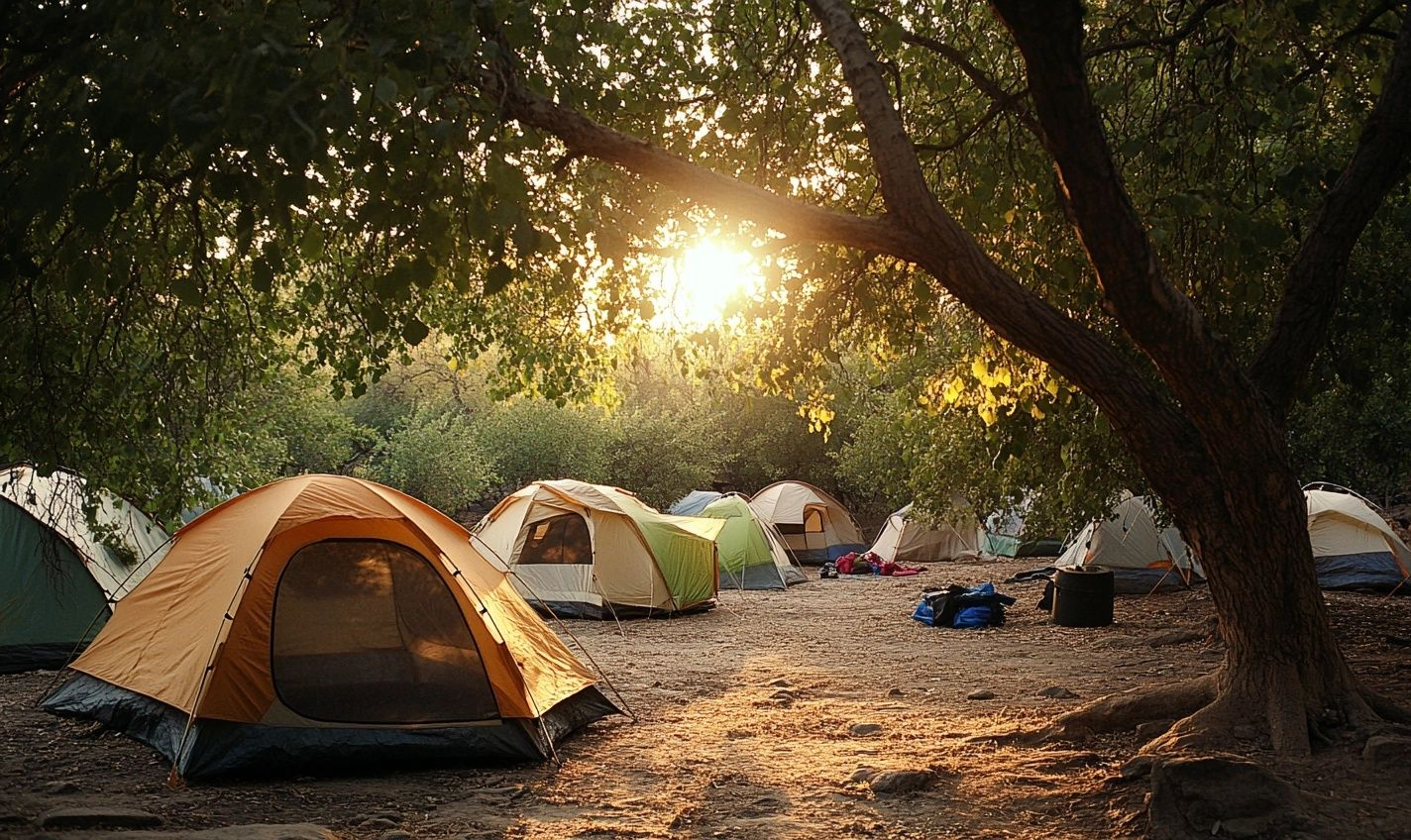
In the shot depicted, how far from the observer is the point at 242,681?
6496 mm

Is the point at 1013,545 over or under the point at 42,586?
over

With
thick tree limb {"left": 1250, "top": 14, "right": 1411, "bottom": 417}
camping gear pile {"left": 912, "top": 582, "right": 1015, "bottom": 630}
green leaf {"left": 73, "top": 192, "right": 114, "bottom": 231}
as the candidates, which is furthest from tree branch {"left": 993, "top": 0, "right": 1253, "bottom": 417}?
camping gear pile {"left": 912, "top": 582, "right": 1015, "bottom": 630}

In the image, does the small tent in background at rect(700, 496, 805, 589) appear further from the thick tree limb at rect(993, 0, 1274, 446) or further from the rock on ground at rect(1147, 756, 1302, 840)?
the rock on ground at rect(1147, 756, 1302, 840)

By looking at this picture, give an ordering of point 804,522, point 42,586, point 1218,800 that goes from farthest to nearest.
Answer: point 804,522 → point 42,586 → point 1218,800

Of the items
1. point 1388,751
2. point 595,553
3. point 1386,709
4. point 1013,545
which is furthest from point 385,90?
point 1013,545

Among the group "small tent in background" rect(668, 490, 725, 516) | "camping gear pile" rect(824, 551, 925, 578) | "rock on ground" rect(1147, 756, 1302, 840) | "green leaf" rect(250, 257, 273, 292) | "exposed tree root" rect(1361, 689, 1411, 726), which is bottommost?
"rock on ground" rect(1147, 756, 1302, 840)

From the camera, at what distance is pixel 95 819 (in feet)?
16.5

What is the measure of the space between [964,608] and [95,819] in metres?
10.9

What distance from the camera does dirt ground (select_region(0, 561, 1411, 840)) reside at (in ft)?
17.3

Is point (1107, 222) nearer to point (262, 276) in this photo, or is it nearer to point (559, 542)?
point (262, 276)

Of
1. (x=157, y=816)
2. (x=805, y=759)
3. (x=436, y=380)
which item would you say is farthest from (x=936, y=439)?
(x=436, y=380)

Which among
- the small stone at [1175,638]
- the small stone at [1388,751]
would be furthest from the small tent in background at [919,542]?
the small stone at [1388,751]

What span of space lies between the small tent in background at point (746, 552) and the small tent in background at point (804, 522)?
4.67 m

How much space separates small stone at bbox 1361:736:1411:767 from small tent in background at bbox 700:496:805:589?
1417 centimetres
